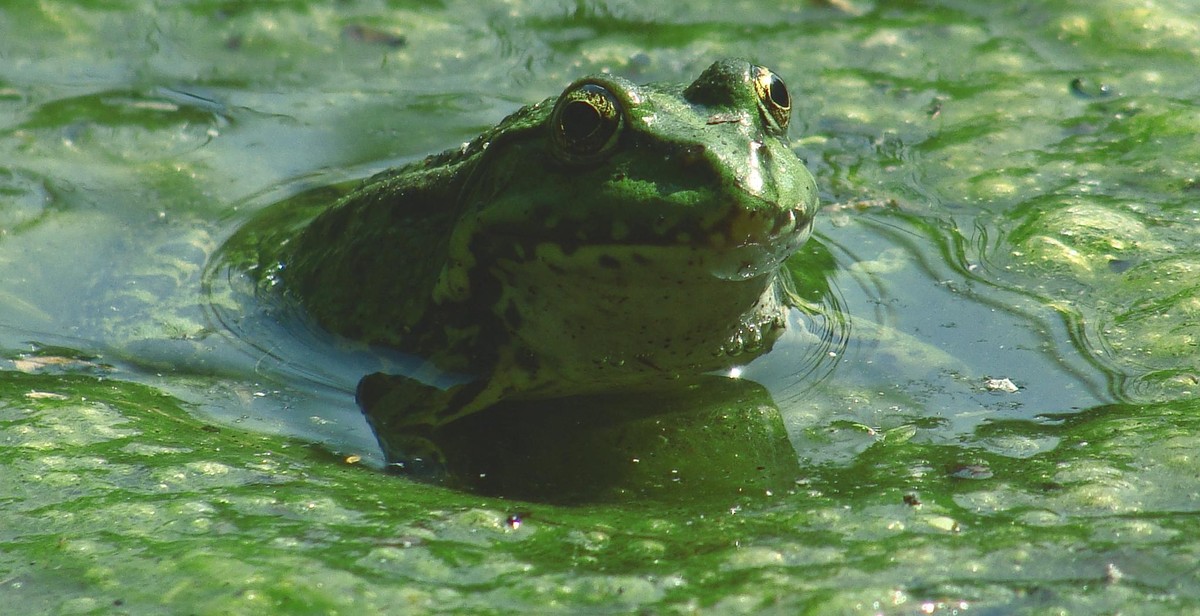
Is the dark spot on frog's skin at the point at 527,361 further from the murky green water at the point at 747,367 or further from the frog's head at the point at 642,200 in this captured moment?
the murky green water at the point at 747,367

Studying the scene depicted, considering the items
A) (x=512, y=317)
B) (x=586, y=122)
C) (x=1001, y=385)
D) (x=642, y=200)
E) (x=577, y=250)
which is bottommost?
(x=1001, y=385)

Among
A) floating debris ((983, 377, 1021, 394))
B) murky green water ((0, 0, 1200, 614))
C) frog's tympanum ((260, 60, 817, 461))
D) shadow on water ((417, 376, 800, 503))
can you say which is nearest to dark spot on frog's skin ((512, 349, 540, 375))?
frog's tympanum ((260, 60, 817, 461))

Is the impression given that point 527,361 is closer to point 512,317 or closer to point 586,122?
point 512,317

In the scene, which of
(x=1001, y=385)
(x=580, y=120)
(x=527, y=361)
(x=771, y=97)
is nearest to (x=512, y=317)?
Result: (x=527, y=361)

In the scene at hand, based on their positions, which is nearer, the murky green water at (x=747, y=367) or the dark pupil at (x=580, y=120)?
the murky green water at (x=747, y=367)

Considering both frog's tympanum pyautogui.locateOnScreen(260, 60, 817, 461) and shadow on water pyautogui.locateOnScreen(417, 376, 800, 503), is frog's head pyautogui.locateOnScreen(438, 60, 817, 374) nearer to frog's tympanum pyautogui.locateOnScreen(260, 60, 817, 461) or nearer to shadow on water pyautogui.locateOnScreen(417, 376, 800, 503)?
frog's tympanum pyautogui.locateOnScreen(260, 60, 817, 461)

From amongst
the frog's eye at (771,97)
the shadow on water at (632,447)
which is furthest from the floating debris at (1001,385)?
the frog's eye at (771,97)
